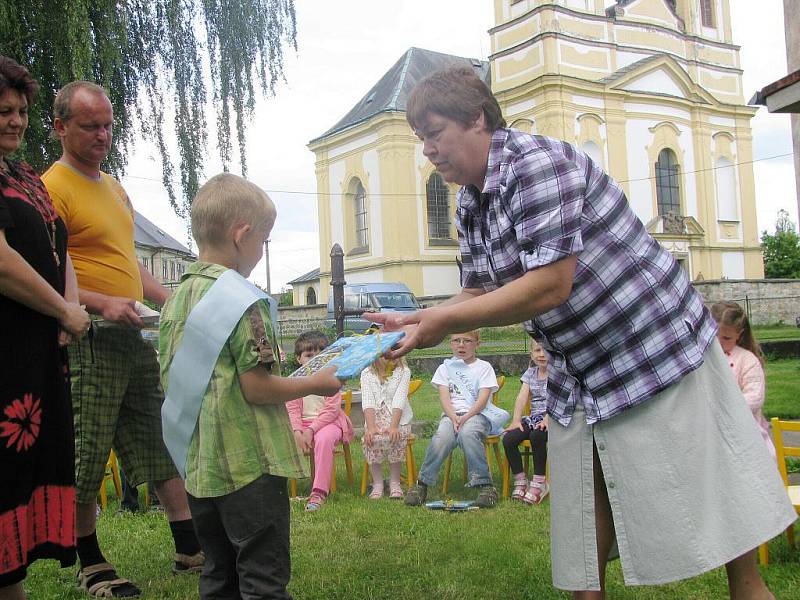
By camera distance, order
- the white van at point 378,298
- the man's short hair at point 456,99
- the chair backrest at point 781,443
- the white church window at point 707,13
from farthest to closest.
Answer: the white church window at point 707,13, the white van at point 378,298, the chair backrest at point 781,443, the man's short hair at point 456,99

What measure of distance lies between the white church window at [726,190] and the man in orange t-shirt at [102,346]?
34451 millimetres

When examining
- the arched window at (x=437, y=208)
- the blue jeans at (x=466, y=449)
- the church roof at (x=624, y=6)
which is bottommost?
the blue jeans at (x=466, y=449)

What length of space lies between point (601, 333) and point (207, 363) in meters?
1.20

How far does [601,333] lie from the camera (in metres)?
2.33

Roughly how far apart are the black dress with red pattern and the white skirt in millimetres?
1746

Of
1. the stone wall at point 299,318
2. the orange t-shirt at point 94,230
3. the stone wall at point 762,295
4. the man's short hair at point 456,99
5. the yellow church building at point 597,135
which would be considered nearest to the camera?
the man's short hair at point 456,99

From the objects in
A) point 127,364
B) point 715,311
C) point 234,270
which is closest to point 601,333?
point 234,270

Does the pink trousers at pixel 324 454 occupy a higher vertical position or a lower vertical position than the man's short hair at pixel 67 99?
lower

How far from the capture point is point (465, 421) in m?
6.40

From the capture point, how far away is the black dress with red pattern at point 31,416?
2.54m

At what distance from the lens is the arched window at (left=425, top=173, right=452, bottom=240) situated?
33.1m

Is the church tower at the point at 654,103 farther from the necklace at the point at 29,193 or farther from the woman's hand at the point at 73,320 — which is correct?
the woman's hand at the point at 73,320

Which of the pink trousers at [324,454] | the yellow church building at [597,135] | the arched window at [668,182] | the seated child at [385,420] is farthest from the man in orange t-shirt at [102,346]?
the arched window at [668,182]

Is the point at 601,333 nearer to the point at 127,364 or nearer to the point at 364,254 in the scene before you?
the point at 127,364
